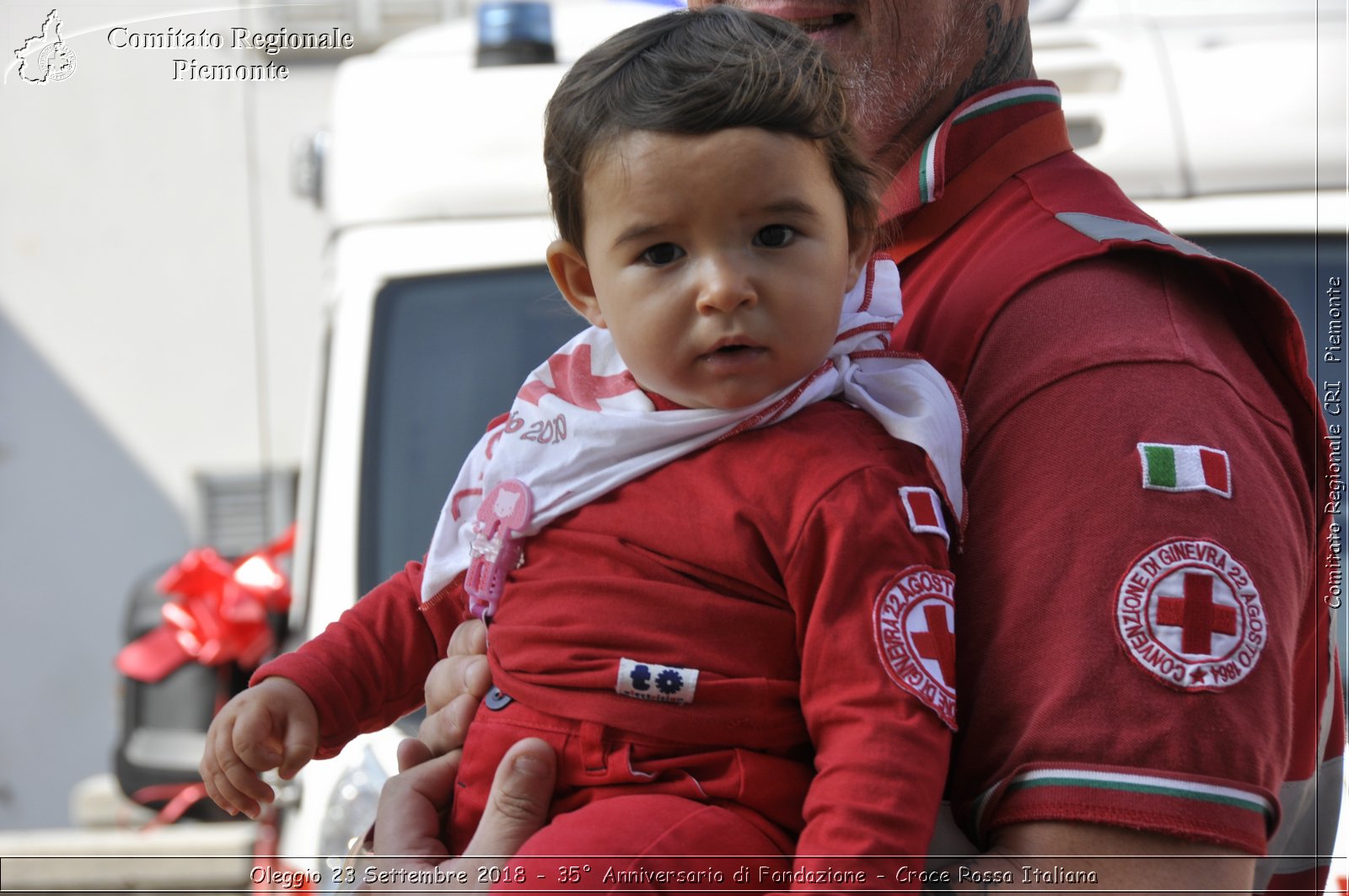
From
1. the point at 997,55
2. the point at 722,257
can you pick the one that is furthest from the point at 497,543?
the point at 997,55

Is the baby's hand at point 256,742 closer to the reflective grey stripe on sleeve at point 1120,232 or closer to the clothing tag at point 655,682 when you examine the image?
the clothing tag at point 655,682

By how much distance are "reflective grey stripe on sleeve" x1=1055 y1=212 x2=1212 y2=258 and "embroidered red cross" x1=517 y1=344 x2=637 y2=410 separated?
49 centimetres

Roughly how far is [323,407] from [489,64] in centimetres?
82

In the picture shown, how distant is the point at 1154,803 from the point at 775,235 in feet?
2.01

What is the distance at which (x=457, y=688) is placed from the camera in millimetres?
1603

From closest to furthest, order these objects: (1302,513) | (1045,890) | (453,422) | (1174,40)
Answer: (1045,890) < (1302,513) < (453,422) < (1174,40)

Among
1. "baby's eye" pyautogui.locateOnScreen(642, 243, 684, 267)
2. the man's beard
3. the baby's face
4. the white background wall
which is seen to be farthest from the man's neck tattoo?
the white background wall

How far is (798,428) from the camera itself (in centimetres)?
141

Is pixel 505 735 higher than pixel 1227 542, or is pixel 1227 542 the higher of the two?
pixel 1227 542

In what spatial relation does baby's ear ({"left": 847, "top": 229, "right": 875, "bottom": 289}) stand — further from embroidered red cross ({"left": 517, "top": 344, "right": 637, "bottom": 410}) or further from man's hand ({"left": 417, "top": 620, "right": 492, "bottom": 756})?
man's hand ({"left": 417, "top": 620, "right": 492, "bottom": 756})

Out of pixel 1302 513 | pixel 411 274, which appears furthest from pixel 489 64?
pixel 1302 513

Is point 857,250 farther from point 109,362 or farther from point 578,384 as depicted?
point 109,362

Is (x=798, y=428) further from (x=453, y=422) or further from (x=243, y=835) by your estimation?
(x=243, y=835)

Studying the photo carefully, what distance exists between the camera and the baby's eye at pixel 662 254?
4.65ft
